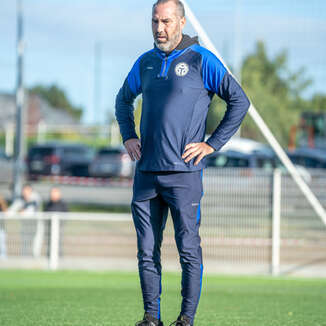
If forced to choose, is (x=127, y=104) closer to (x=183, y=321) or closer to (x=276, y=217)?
(x=183, y=321)

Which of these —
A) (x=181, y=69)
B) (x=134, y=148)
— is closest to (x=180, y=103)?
(x=181, y=69)

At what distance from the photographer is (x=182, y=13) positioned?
14.9 ft

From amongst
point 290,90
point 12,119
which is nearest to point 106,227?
point 290,90

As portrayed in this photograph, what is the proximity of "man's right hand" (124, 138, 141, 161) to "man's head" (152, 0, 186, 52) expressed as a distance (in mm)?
610

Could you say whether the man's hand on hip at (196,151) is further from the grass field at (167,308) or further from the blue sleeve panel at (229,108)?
the grass field at (167,308)

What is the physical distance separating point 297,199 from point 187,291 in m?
9.32

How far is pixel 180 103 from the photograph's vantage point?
4.40 meters

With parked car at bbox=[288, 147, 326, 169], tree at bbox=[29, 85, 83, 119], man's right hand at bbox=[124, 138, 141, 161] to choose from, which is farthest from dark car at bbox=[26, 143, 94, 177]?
tree at bbox=[29, 85, 83, 119]

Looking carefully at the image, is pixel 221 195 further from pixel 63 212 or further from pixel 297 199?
pixel 63 212

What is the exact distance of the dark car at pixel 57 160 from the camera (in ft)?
108

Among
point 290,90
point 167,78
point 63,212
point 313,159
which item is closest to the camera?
point 167,78

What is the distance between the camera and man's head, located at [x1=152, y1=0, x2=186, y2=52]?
4473 millimetres

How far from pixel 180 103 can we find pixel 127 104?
550 mm


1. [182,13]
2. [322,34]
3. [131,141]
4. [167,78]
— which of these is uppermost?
[322,34]
